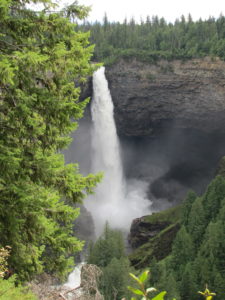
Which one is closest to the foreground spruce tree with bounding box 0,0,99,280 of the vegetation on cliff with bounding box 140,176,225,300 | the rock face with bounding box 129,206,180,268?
the vegetation on cliff with bounding box 140,176,225,300

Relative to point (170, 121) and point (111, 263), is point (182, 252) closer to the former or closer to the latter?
point (111, 263)

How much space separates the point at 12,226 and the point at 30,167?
1256 millimetres

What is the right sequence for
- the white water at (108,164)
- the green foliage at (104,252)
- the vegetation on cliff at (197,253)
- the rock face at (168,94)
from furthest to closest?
the white water at (108,164) → the rock face at (168,94) → the green foliage at (104,252) → the vegetation on cliff at (197,253)

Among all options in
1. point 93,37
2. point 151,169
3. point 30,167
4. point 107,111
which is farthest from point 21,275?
point 93,37

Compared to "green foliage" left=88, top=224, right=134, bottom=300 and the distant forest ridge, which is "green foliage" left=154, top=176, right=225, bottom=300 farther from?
the distant forest ridge

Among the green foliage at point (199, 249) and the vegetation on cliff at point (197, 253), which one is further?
the green foliage at point (199, 249)

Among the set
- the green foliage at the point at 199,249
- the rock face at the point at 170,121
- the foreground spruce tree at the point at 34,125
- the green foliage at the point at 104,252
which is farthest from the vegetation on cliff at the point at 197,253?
the foreground spruce tree at the point at 34,125

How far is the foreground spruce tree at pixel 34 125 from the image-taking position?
270 inches

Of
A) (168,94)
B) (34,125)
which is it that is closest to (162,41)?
(168,94)

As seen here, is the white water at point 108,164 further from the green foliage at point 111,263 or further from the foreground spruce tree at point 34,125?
the foreground spruce tree at point 34,125

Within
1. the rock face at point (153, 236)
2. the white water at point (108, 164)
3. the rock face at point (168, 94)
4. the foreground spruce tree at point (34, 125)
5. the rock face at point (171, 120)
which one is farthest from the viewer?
the white water at point (108, 164)

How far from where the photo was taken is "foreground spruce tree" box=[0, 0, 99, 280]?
686 centimetres

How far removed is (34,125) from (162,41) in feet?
240

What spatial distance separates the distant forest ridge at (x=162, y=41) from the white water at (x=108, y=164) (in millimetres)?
7075
